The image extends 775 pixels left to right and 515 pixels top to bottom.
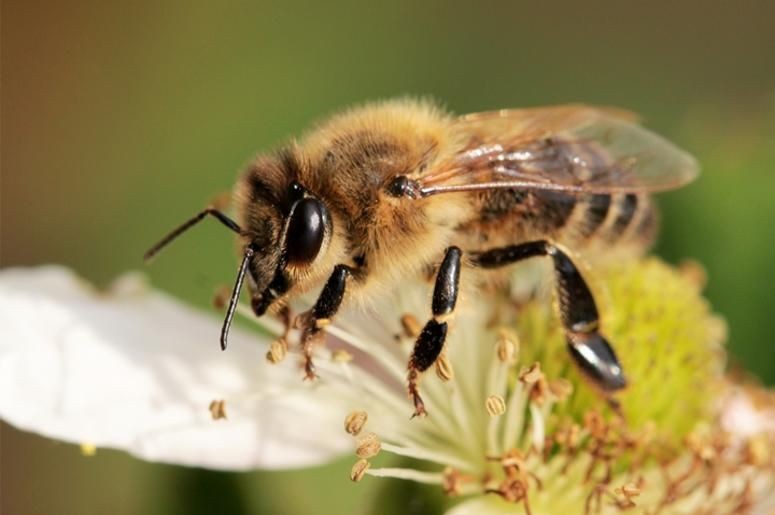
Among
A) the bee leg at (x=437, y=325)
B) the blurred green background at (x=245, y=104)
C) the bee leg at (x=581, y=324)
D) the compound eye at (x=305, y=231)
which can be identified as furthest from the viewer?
the blurred green background at (x=245, y=104)

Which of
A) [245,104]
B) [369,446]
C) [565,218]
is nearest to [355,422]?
[369,446]

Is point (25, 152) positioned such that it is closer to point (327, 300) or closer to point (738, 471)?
point (327, 300)

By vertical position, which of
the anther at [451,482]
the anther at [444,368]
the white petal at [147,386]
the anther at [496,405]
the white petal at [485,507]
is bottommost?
the white petal at [147,386]

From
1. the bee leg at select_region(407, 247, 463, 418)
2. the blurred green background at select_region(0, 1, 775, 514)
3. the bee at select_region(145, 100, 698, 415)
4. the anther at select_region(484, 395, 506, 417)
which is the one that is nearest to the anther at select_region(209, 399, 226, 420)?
the bee at select_region(145, 100, 698, 415)

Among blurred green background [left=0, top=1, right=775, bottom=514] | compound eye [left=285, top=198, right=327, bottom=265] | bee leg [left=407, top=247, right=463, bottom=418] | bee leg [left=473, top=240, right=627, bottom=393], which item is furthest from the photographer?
blurred green background [left=0, top=1, right=775, bottom=514]

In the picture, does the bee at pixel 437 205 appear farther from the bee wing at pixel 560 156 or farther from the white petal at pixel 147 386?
the white petal at pixel 147 386

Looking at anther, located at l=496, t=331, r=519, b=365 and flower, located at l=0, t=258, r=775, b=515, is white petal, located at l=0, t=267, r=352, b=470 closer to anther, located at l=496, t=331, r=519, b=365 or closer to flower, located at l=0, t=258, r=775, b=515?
flower, located at l=0, t=258, r=775, b=515

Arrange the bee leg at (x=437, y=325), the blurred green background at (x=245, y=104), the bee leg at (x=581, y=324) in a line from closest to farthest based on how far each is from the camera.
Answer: the bee leg at (x=437, y=325) → the bee leg at (x=581, y=324) → the blurred green background at (x=245, y=104)

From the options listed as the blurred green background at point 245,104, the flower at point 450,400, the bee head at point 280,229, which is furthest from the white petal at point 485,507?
the blurred green background at point 245,104
